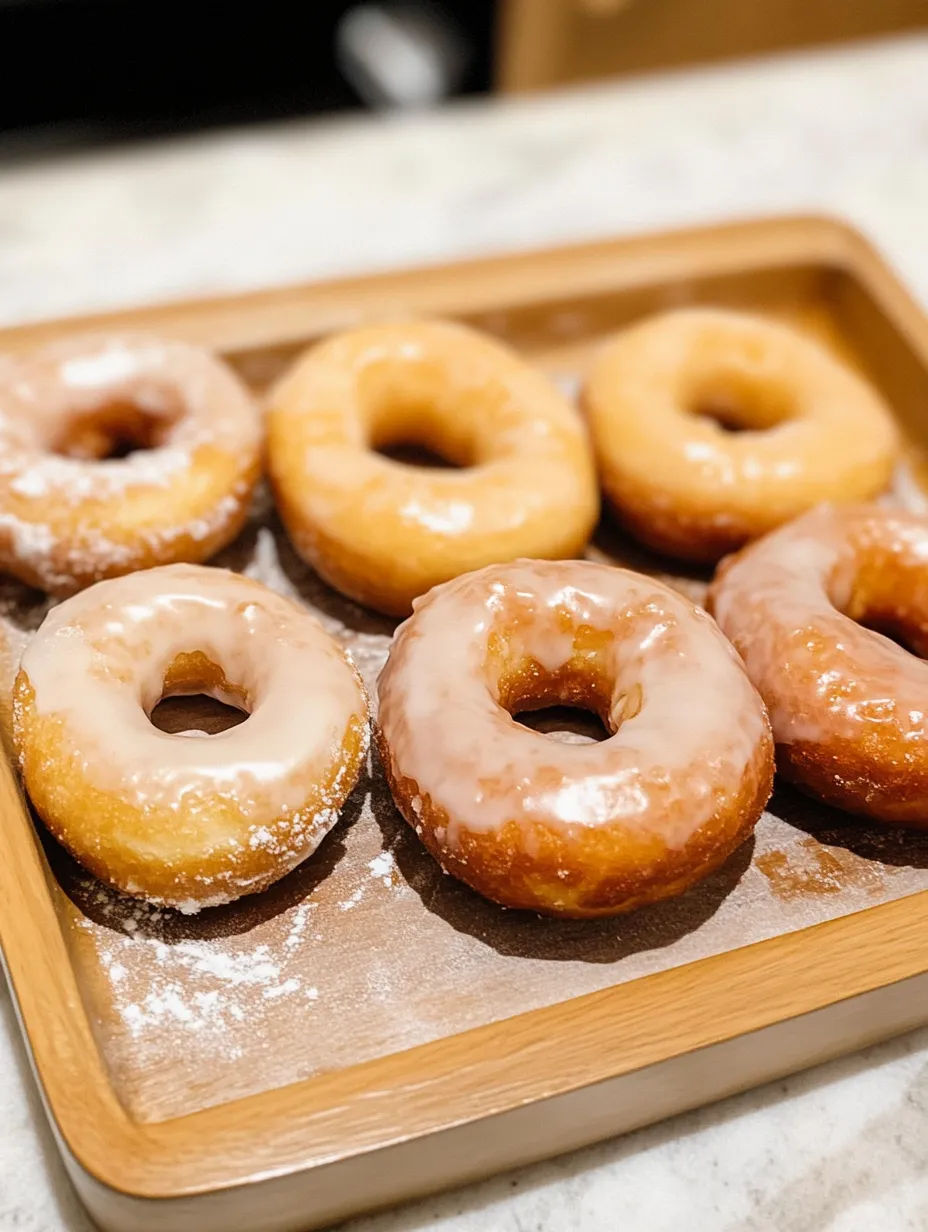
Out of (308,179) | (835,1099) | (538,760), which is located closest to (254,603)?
(538,760)

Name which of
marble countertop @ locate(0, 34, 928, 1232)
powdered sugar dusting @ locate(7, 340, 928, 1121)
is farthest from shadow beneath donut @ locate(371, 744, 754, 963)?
marble countertop @ locate(0, 34, 928, 1232)

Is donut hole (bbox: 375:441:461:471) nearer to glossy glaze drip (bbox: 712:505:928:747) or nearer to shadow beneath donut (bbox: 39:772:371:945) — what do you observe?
glossy glaze drip (bbox: 712:505:928:747)

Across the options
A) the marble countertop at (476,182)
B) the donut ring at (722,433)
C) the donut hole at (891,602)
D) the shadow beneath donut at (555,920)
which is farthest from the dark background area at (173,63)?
the shadow beneath donut at (555,920)

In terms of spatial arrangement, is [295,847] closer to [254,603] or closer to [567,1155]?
[254,603]

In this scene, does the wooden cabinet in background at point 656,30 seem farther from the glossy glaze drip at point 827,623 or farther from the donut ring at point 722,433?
the glossy glaze drip at point 827,623

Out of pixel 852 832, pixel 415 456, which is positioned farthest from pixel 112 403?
pixel 852 832

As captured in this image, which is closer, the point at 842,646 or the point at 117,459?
the point at 842,646

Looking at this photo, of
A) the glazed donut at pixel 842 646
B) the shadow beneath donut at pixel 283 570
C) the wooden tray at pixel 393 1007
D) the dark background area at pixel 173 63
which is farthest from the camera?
the dark background area at pixel 173 63

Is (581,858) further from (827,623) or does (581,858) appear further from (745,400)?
(745,400)
